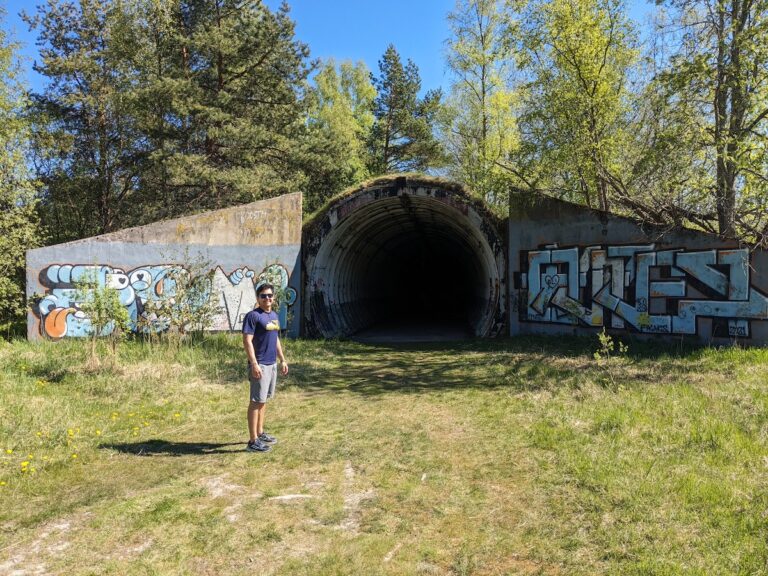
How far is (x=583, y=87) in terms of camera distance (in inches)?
507

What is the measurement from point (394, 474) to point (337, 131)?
28.8 metres

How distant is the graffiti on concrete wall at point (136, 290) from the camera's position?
525 inches

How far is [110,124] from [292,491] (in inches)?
1017

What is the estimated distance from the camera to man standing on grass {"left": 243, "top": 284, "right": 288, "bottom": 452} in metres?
5.91

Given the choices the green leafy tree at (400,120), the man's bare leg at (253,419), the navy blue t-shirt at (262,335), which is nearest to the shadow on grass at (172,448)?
the man's bare leg at (253,419)

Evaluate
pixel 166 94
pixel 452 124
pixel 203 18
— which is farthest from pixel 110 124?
pixel 452 124

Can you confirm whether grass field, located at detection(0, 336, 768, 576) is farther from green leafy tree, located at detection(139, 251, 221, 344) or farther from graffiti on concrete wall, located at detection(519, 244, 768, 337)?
green leafy tree, located at detection(139, 251, 221, 344)

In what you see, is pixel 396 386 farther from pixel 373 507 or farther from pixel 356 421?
pixel 373 507

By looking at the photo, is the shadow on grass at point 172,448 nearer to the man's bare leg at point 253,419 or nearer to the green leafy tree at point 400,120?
the man's bare leg at point 253,419

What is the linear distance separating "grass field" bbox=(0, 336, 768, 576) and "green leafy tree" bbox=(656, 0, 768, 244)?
313 centimetres

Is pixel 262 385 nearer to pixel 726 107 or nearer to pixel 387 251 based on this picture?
pixel 726 107

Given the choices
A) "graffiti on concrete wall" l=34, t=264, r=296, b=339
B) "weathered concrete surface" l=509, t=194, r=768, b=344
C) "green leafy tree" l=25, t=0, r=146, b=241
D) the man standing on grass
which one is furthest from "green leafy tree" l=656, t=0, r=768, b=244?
"green leafy tree" l=25, t=0, r=146, b=241

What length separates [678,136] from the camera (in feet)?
35.0

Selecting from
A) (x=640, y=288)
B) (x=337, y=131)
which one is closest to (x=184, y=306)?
(x=640, y=288)
